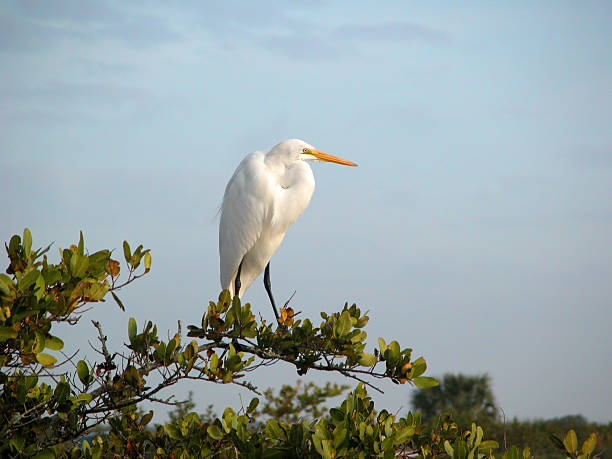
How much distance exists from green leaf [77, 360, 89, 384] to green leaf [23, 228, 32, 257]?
0.47 metres

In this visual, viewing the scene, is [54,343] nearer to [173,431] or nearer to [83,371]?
[83,371]

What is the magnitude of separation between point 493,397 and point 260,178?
34.1ft

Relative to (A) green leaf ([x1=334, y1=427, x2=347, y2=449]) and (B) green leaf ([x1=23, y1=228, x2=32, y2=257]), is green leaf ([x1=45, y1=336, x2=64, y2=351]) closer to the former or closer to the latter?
(B) green leaf ([x1=23, y1=228, x2=32, y2=257])

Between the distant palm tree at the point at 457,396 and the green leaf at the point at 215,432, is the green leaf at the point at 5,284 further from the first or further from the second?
the distant palm tree at the point at 457,396

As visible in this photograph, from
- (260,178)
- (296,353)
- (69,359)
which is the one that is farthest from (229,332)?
(260,178)

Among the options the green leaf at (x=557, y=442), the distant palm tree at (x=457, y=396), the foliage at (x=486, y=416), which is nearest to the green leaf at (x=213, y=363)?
the green leaf at (x=557, y=442)

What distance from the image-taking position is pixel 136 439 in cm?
265

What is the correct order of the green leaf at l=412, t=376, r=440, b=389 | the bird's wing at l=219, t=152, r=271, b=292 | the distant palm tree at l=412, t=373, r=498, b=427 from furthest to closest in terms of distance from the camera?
the distant palm tree at l=412, t=373, r=498, b=427
the bird's wing at l=219, t=152, r=271, b=292
the green leaf at l=412, t=376, r=440, b=389

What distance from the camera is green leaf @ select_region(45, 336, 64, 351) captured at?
2129 mm

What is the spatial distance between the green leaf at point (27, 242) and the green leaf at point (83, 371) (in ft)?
→ 1.53

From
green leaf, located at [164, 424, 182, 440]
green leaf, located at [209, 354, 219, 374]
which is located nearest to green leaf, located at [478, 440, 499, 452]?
green leaf, located at [209, 354, 219, 374]

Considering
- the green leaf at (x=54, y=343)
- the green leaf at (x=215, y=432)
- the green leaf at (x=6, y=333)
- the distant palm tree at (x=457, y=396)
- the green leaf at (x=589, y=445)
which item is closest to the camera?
the green leaf at (x=6, y=333)

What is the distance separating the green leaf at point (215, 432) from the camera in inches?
93.7

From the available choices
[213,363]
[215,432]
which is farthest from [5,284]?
[215,432]
